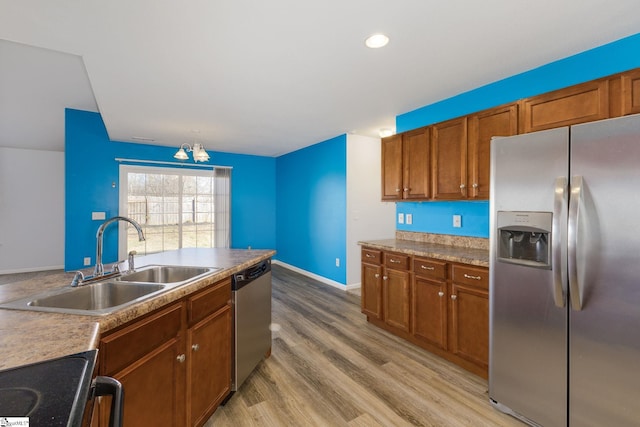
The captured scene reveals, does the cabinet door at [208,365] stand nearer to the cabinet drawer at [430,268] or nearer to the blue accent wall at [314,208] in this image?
the cabinet drawer at [430,268]

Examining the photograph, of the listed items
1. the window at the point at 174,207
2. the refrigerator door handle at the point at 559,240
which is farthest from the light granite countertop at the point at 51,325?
the window at the point at 174,207

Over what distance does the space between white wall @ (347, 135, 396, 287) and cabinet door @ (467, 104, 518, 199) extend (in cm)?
227

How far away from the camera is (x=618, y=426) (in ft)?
4.91

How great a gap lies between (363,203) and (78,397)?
4546 millimetres

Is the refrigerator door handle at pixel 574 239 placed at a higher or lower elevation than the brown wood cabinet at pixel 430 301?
higher

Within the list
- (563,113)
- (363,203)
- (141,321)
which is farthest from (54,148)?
(563,113)

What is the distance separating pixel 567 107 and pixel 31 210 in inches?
332

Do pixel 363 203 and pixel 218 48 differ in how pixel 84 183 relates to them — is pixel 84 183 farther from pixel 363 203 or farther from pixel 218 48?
pixel 363 203

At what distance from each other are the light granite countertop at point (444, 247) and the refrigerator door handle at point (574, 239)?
615 millimetres

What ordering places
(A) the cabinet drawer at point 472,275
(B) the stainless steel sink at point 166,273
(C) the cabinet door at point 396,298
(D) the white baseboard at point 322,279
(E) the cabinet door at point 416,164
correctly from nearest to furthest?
1. (B) the stainless steel sink at point 166,273
2. (A) the cabinet drawer at point 472,275
3. (C) the cabinet door at point 396,298
4. (E) the cabinet door at point 416,164
5. (D) the white baseboard at point 322,279

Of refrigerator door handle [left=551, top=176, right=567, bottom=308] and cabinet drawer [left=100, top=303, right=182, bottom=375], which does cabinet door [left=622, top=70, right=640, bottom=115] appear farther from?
cabinet drawer [left=100, top=303, right=182, bottom=375]

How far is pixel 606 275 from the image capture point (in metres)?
1.52

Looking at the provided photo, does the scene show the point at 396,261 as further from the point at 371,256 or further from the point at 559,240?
the point at 559,240

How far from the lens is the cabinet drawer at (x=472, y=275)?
7.37ft
